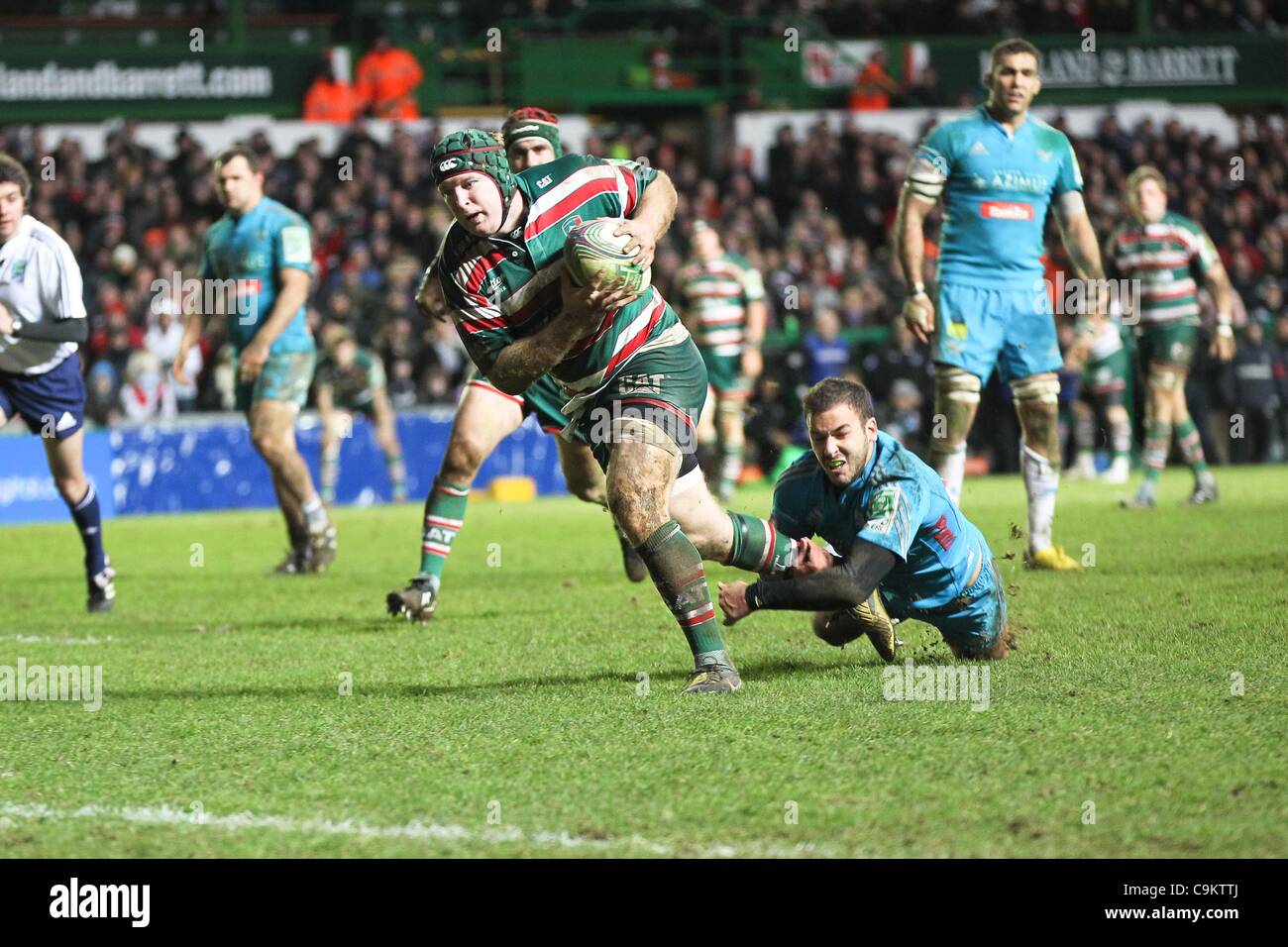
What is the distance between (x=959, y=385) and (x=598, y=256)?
401cm

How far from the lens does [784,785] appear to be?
4.39 m

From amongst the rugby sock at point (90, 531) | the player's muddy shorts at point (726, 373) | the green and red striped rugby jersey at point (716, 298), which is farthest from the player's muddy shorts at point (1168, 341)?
the rugby sock at point (90, 531)

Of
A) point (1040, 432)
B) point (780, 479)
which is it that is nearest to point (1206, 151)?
point (1040, 432)

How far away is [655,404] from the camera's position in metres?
5.84

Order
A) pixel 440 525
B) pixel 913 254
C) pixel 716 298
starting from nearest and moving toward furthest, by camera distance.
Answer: pixel 440 525
pixel 913 254
pixel 716 298

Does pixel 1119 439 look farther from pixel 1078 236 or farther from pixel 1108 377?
pixel 1078 236

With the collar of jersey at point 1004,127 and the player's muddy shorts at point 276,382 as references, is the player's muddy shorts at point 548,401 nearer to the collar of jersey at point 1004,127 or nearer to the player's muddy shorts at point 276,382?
the collar of jersey at point 1004,127

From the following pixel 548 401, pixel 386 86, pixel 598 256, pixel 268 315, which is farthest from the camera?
pixel 386 86

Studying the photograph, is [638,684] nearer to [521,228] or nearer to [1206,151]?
[521,228]

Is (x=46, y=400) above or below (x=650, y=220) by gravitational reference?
below

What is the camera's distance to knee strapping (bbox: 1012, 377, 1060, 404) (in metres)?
9.10

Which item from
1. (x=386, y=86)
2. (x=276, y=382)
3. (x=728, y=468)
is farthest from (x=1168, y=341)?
(x=386, y=86)

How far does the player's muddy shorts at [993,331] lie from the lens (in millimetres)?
8984
